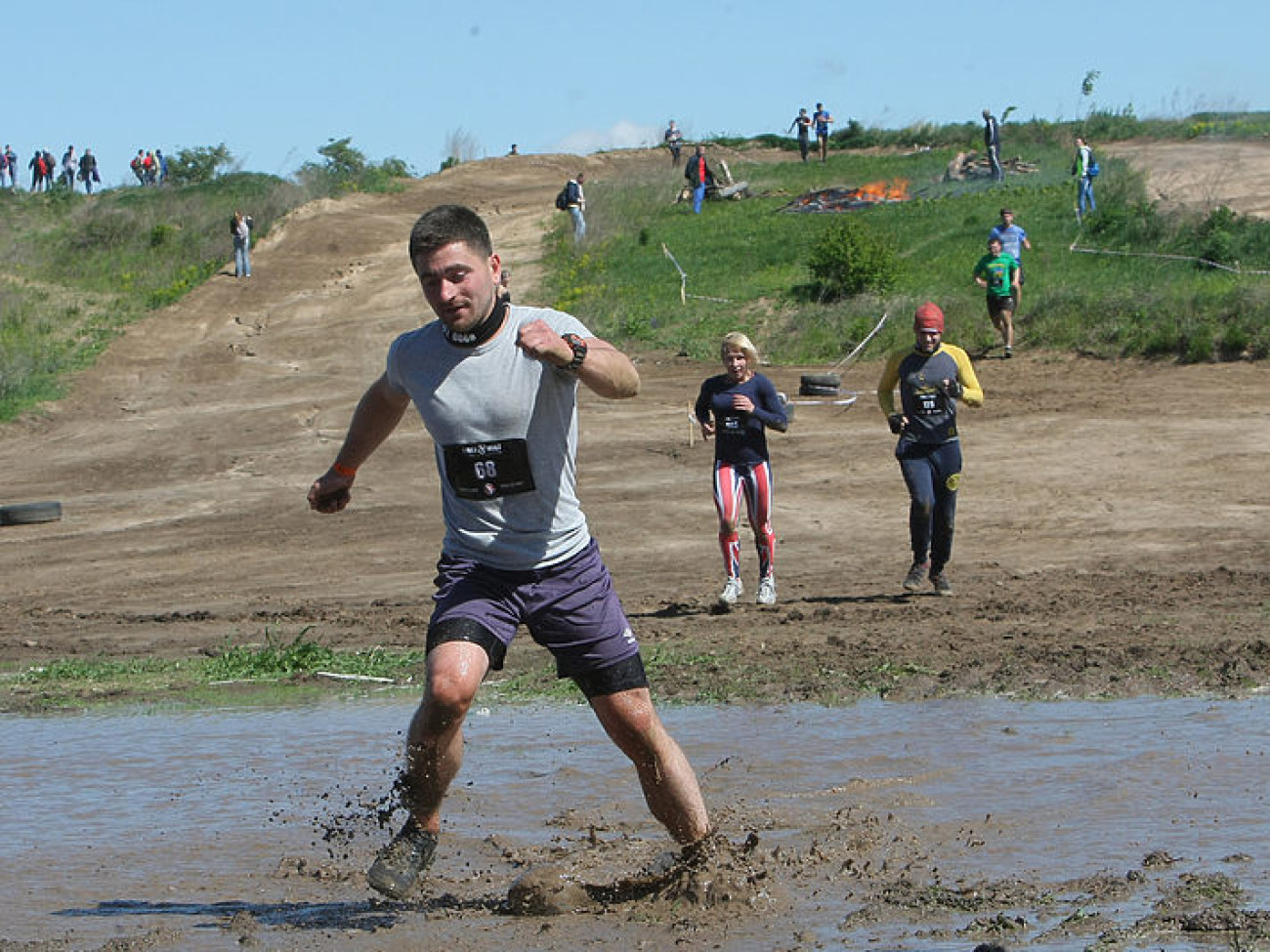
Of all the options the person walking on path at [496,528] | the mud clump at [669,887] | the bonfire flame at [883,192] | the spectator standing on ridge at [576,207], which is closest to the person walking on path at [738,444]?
the mud clump at [669,887]

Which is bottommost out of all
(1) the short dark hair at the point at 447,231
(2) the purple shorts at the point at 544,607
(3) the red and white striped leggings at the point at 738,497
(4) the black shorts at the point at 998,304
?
(3) the red and white striped leggings at the point at 738,497

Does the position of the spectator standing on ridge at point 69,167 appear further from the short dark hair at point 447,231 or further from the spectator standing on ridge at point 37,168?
the short dark hair at point 447,231

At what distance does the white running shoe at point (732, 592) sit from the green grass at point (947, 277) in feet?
36.4

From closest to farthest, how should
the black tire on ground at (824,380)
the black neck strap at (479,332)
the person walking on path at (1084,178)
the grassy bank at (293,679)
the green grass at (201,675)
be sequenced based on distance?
the black neck strap at (479,332) → the grassy bank at (293,679) → the green grass at (201,675) → the black tire on ground at (824,380) → the person walking on path at (1084,178)

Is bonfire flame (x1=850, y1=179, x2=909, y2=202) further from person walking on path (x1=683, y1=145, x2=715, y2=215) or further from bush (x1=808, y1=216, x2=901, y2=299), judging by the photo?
bush (x1=808, y1=216, x2=901, y2=299)

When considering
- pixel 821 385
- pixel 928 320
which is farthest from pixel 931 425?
pixel 821 385

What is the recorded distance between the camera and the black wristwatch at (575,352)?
4.82 metres

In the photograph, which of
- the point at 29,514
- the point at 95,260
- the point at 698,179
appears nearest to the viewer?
the point at 29,514

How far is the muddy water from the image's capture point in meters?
5.29

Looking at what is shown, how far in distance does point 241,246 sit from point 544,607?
100 ft

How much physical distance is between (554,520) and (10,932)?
2.19 metres

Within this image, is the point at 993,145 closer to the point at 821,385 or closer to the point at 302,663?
the point at 821,385

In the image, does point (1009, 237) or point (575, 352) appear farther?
point (1009, 237)

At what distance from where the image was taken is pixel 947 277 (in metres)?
25.8
